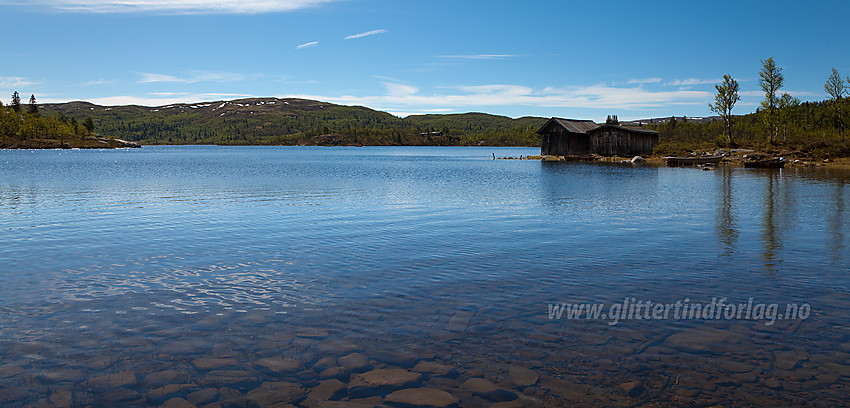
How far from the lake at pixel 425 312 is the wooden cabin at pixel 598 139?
6429 centimetres

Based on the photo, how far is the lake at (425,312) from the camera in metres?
6.64

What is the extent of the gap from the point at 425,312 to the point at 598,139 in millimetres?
78889

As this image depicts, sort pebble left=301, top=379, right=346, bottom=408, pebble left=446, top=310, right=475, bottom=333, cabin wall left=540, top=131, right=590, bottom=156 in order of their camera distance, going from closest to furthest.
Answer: pebble left=301, top=379, right=346, bottom=408 < pebble left=446, top=310, right=475, bottom=333 < cabin wall left=540, top=131, right=590, bottom=156

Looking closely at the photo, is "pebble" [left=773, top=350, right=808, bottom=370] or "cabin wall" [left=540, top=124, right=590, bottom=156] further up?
"cabin wall" [left=540, top=124, right=590, bottom=156]

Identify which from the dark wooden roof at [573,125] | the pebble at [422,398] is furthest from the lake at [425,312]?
the dark wooden roof at [573,125]

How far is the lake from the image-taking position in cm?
664

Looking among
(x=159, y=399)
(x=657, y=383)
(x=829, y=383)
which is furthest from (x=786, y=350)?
(x=159, y=399)

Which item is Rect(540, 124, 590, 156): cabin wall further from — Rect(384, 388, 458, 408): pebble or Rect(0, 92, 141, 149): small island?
Rect(0, 92, 141, 149): small island

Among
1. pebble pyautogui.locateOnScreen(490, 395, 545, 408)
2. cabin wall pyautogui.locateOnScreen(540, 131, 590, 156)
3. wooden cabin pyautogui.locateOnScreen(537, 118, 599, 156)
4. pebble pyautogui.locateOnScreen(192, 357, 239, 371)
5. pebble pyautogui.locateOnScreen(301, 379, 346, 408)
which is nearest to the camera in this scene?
pebble pyautogui.locateOnScreen(490, 395, 545, 408)

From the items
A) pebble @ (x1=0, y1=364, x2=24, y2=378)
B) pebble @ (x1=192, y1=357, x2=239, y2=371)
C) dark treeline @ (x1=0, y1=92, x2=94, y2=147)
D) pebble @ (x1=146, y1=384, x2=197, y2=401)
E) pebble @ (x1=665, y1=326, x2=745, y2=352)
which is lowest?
pebble @ (x1=146, y1=384, x2=197, y2=401)

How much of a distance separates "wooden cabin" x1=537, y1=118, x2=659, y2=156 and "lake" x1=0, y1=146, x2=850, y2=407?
64.3 meters

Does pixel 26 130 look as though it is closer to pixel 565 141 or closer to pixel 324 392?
pixel 565 141

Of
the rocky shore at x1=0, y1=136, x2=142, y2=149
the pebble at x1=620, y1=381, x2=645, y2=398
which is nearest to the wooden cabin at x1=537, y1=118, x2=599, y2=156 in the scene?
the pebble at x1=620, y1=381, x2=645, y2=398

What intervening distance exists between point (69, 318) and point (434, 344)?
6208mm
